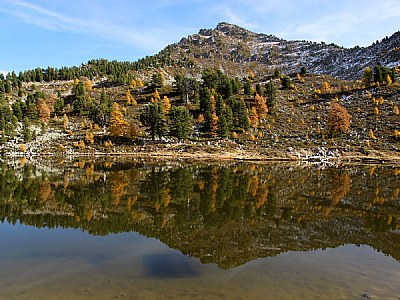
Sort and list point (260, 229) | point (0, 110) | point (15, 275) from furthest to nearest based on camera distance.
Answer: point (0, 110) → point (260, 229) → point (15, 275)

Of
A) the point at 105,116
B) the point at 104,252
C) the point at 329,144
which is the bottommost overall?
the point at 104,252

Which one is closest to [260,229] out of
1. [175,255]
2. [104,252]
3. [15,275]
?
[175,255]

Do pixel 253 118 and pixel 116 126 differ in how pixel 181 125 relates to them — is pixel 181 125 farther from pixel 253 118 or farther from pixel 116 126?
pixel 253 118

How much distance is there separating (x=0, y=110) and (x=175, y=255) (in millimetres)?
118015

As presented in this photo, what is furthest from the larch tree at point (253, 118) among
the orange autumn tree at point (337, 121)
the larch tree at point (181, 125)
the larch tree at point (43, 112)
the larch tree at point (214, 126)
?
the larch tree at point (43, 112)

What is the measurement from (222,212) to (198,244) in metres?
7.55

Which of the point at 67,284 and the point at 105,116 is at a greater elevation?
the point at 105,116

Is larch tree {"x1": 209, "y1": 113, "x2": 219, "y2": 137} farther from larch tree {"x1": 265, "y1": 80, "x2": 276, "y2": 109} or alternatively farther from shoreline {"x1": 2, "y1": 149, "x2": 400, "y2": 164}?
larch tree {"x1": 265, "y1": 80, "x2": 276, "y2": 109}

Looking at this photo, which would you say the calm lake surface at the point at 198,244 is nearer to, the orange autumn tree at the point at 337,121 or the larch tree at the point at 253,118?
the orange autumn tree at the point at 337,121

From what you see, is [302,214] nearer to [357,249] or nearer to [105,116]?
[357,249]

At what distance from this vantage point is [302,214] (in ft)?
77.7

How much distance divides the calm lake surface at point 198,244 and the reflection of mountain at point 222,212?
0.10 m

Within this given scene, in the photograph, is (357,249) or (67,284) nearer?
(67,284)

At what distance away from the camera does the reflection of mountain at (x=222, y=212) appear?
1714cm
